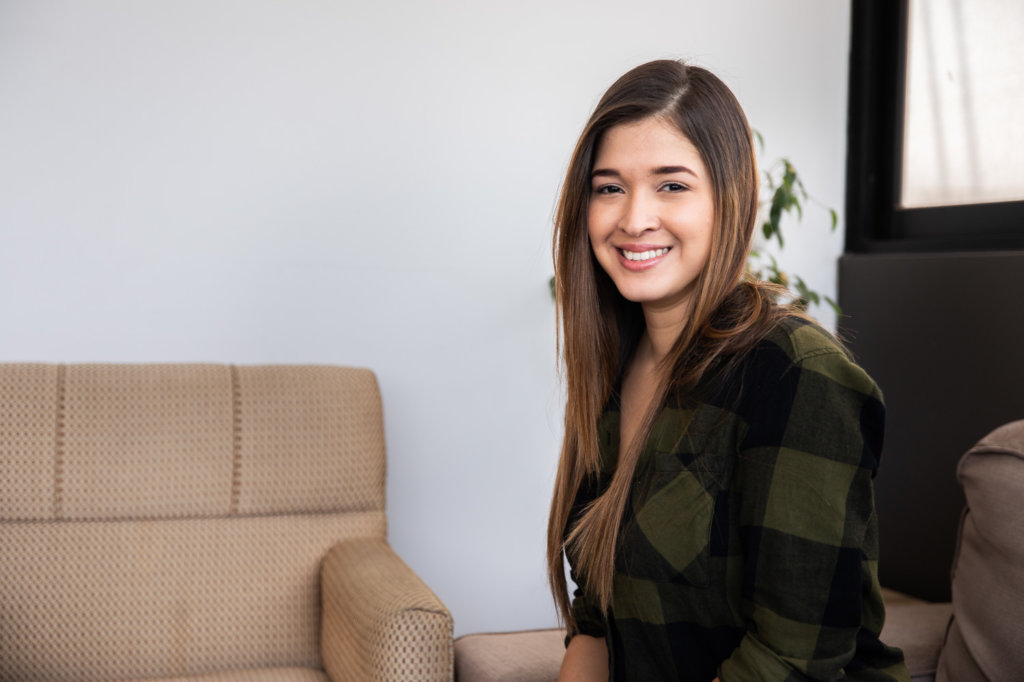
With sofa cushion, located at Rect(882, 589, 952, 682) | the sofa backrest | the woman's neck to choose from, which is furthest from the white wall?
→ the woman's neck

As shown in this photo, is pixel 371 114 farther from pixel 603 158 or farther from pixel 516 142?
pixel 603 158

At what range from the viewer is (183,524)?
1.79 m

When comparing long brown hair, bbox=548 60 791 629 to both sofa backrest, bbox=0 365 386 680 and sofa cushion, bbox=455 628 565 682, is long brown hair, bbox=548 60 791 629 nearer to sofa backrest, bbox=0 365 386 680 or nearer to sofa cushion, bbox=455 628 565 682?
sofa cushion, bbox=455 628 565 682

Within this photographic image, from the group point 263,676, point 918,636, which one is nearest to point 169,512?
point 263,676

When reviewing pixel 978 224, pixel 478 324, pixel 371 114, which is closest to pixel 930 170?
pixel 978 224

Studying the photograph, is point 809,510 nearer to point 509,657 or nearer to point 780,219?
point 509,657

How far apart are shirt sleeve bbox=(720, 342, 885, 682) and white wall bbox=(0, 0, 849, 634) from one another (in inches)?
51.6

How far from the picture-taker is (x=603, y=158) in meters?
1.18

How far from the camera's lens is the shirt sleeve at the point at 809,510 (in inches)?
37.4

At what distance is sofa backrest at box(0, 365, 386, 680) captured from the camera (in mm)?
1700

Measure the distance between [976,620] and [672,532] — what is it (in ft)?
1.97

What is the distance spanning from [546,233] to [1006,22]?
1.10 meters

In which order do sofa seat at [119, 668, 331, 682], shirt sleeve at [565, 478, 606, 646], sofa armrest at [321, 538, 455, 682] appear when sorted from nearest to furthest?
shirt sleeve at [565, 478, 606, 646] → sofa armrest at [321, 538, 455, 682] → sofa seat at [119, 668, 331, 682]

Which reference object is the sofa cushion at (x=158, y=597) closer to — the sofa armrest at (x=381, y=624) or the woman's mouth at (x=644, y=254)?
the sofa armrest at (x=381, y=624)
